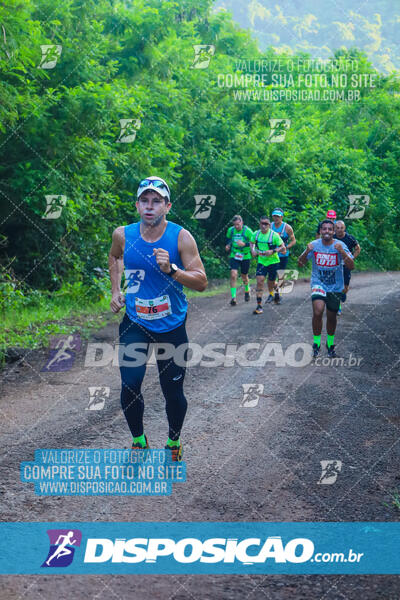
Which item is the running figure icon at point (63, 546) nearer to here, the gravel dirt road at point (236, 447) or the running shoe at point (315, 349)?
the gravel dirt road at point (236, 447)

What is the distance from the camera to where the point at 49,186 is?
14023 mm

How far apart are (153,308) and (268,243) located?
9.73 m

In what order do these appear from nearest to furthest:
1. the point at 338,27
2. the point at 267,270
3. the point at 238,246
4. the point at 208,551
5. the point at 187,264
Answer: the point at 208,551, the point at 187,264, the point at 267,270, the point at 238,246, the point at 338,27

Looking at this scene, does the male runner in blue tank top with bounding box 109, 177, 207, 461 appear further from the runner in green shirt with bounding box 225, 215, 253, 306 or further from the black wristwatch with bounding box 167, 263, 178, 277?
the runner in green shirt with bounding box 225, 215, 253, 306

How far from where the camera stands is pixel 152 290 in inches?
208

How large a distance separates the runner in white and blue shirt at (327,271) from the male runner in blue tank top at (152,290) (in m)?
5.22

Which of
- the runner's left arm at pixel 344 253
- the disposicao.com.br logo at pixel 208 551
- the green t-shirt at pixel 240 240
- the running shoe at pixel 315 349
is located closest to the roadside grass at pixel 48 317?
the green t-shirt at pixel 240 240

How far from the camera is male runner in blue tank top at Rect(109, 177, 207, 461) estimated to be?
206 inches

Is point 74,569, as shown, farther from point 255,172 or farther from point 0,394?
point 255,172

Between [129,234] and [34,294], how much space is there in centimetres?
945

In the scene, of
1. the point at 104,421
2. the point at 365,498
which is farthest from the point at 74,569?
the point at 104,421

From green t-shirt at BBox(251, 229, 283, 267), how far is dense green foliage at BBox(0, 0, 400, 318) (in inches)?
160

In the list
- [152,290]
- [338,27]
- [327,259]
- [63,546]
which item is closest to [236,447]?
[152,290]

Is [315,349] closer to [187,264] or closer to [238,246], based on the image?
[187,264]
